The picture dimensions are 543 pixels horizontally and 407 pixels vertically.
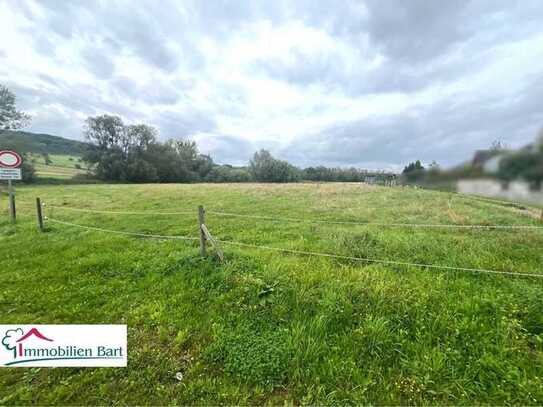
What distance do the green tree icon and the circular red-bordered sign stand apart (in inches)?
401

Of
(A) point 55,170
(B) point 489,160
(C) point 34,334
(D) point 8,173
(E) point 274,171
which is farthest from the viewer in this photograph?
(E) point 274,171

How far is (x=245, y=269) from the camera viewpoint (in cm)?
448

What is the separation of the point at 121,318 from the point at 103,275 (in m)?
1.89

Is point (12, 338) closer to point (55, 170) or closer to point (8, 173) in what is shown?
point (8, 173)

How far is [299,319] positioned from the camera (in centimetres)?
320

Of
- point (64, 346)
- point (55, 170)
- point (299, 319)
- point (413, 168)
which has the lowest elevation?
point (64, 346)

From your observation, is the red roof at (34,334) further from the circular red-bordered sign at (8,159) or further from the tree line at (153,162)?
the tree line at (153,162)

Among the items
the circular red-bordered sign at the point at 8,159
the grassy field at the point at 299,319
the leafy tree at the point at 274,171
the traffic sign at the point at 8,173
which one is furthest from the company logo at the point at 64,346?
the leafy tree at the point at 274,171

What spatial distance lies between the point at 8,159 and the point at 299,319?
13325 millimetres

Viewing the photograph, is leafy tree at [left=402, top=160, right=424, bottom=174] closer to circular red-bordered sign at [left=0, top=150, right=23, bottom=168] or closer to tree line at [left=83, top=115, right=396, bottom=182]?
circular red-bordered sign at [left=0, top=150, right=23, bottom=168]

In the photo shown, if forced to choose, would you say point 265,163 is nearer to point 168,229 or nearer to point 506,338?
point 168,229

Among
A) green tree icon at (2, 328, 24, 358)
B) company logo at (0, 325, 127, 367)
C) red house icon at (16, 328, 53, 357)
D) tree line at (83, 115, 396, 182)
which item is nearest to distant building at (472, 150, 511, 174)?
company logo at (0, 325, 127, 367)

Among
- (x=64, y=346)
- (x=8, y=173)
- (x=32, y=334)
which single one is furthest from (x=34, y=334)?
(x=8, y=173)

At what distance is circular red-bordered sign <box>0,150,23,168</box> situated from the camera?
29.2ft
